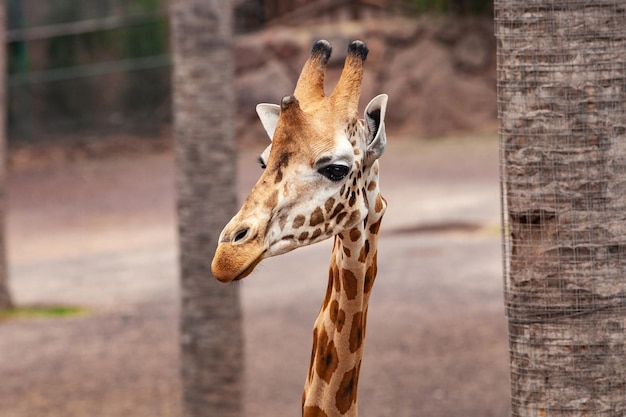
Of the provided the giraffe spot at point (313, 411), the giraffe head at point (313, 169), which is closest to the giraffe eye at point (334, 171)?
the giraffe head at point (313, 169)

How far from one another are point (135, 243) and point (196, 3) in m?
7.21

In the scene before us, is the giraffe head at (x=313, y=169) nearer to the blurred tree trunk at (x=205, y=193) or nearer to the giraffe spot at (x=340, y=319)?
the giraffe spot at (x=340, y=319)

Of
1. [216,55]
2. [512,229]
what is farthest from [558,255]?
[216,55]

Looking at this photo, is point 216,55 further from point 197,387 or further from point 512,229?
point 512,229

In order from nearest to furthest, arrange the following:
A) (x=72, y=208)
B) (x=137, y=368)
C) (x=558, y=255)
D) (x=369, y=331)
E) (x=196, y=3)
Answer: (x=558, y=255) < (x=196, y=3) < (x=137, y=368) < (x=369, y=331) < (x=72, y=208)

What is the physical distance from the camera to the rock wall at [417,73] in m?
19.6

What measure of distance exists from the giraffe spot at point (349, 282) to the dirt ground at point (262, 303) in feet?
14.6

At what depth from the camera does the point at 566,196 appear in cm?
358

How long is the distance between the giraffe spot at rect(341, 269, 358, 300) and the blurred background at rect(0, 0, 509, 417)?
4.46 meters

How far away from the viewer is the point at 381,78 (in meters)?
19.8

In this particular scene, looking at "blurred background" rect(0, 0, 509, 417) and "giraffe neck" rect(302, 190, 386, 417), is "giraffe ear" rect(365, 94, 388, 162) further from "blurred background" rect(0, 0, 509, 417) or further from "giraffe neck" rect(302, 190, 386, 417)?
"blurred background" rect(0, 0, 509, 417)

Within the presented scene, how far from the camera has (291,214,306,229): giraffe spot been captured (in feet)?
11.1

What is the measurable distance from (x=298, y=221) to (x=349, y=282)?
51 cm

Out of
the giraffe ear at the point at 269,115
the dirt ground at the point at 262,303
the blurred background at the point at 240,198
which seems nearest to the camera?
the giraffe ear at the point at 269,115
